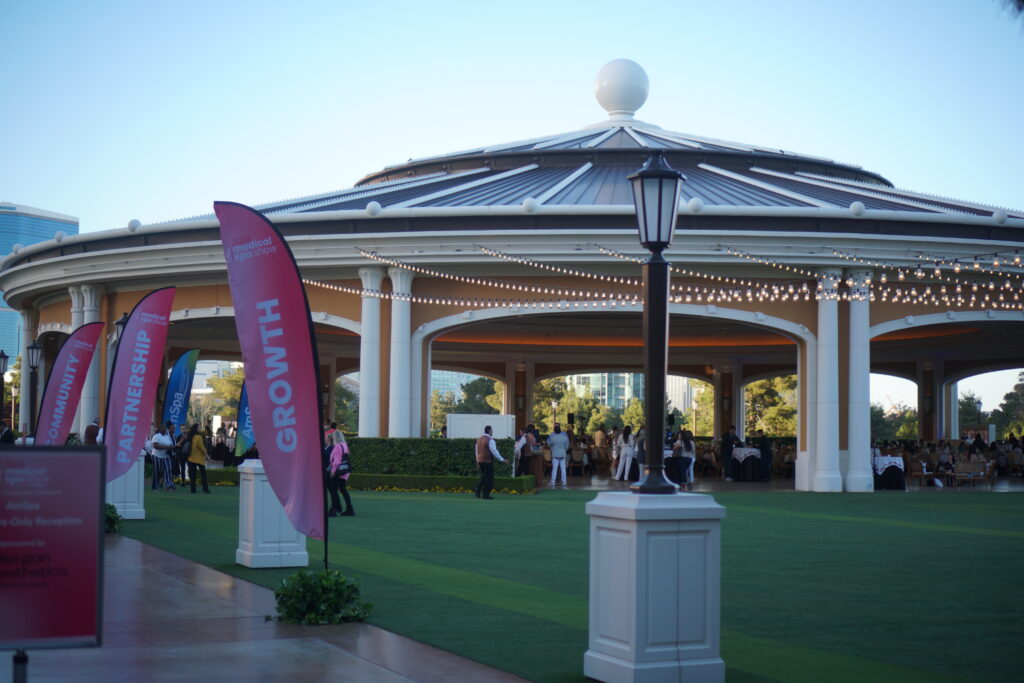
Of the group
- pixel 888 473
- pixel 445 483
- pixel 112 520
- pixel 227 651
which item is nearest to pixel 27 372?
pixel 445 483

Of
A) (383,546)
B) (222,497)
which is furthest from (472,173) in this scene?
(383,546)

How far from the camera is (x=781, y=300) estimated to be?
27.0 m

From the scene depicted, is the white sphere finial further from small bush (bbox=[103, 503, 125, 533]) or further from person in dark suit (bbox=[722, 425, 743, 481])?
small bush (bbox=[103, 503, 125, 533])

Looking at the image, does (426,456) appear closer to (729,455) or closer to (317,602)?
(729,455)

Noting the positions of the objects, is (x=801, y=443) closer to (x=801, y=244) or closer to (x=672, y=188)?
(x=801, y=244)

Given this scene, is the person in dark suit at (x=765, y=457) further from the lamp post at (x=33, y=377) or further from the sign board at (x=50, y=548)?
the sign board at (x=50, y=548)

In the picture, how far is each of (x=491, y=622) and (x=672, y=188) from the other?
372 centimetres

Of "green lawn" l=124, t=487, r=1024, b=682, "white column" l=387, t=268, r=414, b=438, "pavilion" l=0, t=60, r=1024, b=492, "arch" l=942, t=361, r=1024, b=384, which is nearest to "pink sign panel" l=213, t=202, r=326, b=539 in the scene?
"green lawn" l=124, t=487, r=1024, b=682

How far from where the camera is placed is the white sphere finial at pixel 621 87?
120 feet

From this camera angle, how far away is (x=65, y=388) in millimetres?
Result: 19078

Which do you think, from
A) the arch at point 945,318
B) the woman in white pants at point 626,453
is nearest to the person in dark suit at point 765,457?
the woman in white pants at point 626,453

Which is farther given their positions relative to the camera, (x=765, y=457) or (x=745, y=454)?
(x=765, y=457)

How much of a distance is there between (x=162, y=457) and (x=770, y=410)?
57817mm

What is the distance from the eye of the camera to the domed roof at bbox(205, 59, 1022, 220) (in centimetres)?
2809
